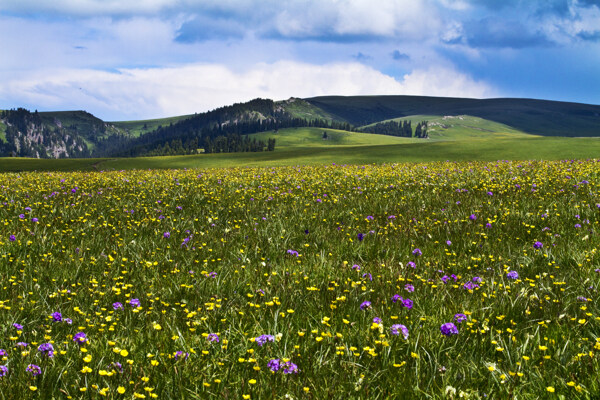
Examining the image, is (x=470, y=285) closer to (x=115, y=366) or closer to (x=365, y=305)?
(x=365, y=305)

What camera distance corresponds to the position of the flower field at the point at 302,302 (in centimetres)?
316

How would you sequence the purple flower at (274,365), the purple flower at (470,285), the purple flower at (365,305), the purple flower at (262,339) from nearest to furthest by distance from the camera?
the purple flower at (274,365), the purple flower at (262,339), the purple flower at (365,305), the purple flower at (470,285)

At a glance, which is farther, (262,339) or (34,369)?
(262,339)

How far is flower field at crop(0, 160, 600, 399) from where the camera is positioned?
124 inches

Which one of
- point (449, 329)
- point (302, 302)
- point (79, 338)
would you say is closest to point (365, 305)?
point (302, 302)

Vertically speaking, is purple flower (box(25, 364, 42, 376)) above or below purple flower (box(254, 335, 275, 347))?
below

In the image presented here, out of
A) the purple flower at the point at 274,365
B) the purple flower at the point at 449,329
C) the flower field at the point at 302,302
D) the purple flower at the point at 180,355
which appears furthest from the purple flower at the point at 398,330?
the purple flower at the point at 180,355

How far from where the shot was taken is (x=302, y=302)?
190 inches

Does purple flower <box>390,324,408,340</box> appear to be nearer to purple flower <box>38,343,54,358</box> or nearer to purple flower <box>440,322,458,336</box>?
purple flower <box>440,322,458,336</box>

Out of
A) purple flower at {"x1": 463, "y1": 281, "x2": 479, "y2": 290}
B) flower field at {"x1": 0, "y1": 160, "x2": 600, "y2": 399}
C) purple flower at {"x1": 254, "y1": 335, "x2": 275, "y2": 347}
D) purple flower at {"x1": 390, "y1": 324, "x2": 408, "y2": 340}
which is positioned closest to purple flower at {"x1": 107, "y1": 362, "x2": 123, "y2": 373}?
flower field at {"x1": 0, "y1": 160, "x2": 600, "y2": 399}

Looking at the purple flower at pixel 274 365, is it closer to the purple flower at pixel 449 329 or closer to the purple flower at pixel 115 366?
the purple flower at pixel 115 366

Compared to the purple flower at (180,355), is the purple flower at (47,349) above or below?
above

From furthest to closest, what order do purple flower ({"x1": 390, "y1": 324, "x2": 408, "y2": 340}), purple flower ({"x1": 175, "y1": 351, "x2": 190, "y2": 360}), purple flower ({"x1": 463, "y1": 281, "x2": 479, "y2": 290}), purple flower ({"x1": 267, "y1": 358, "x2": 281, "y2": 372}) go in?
purple flower ({"x1": 463, "y1": 281, "x2": 479, "y2": 290}) < purple flower ({"x1": 390, "y1": 324, "x2": 408, "y2": 340}) < purple flower ({"x1": 175, "y1": 351, "x2": 190, "y2": 360}) < purple flower ({"x1": 267, "y1": 358, "x2": 281, "y2": 372})

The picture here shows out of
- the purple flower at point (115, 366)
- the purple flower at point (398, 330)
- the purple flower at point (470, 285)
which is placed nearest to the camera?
the purple flower at point (115, 366)
